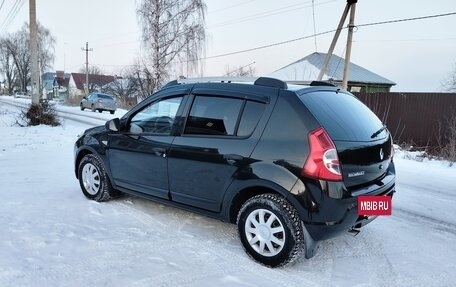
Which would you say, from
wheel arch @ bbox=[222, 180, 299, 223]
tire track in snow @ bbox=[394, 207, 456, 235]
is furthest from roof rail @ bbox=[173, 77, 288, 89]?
tire track in snow @ bbox=[394, 207, 456, 235]

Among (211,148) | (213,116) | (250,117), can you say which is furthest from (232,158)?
(213,116)

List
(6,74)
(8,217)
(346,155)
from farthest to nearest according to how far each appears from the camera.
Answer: (6,74)
(8,217)
(346,155)

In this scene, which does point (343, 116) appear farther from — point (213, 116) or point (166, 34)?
point (166, 34)

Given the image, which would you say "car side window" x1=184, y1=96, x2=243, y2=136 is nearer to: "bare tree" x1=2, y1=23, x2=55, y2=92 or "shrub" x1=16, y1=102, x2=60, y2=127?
"shrub" x1=16, y1=102, x2=60, y2=127

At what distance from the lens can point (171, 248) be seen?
12.3ft

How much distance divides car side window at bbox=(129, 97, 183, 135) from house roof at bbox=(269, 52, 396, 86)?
26.3 metres

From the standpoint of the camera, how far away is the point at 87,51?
59062mm

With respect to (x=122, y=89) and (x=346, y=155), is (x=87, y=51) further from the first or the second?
(x=346, y=155)

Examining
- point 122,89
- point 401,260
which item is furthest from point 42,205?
point 122,89

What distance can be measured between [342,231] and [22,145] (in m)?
9.00

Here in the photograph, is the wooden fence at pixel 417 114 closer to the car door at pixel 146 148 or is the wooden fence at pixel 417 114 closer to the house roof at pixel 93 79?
the car door at pixel 146 148

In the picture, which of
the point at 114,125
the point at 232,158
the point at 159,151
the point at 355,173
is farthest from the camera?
the point at 114,125

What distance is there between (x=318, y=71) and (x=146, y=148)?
27.2 meters

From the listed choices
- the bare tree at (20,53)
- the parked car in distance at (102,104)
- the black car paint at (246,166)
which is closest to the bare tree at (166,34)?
the parked car in distance at (102,104)
